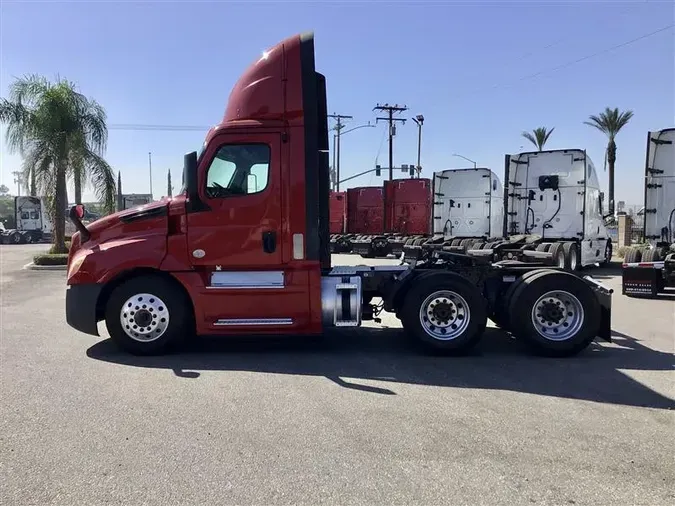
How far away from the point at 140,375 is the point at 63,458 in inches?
85.8

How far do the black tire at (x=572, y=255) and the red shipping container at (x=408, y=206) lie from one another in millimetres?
8442

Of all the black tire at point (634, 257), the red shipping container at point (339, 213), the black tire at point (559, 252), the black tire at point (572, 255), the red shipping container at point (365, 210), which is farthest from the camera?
the red shipping container at point (339, 213)

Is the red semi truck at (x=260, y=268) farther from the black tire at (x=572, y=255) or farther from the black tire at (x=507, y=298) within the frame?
the black tire at (x=572, y=255)

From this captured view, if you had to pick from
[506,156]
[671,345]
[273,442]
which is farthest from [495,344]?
[506,156]

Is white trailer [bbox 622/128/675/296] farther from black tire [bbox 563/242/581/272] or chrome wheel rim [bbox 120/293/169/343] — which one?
chrome wheel rim [bbox 120/293/169/343]

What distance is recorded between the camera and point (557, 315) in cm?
713

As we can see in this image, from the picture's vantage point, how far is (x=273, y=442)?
4293mm

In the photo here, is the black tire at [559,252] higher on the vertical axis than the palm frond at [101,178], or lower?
lower

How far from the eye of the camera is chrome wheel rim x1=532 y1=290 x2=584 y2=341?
704 cm

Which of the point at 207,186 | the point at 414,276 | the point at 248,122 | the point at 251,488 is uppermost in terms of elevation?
the point at 248,122

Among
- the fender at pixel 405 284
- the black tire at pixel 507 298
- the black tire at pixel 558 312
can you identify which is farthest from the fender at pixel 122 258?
the black tire at pixel 558 312

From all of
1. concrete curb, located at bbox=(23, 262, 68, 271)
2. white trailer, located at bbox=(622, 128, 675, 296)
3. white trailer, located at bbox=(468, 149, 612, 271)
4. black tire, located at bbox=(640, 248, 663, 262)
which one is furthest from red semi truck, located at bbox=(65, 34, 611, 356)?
concrete curb, located at bbox=(23, 262, 68, 271)

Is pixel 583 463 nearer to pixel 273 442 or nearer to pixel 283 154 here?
pixel 273 442

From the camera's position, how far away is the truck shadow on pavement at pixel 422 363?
18.8ft
